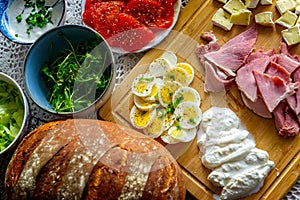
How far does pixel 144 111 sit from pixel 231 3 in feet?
2.79

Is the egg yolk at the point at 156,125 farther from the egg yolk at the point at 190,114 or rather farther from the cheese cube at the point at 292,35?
the cheese cube at the point at 292,35

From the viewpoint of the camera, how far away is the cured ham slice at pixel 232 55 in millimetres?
3492

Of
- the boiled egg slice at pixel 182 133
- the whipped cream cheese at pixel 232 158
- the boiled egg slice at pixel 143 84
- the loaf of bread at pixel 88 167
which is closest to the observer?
the loaf of bread at pixel 88 167

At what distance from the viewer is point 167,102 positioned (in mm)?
3467

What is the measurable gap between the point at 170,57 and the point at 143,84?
244mm

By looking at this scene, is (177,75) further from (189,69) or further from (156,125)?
(156,125)

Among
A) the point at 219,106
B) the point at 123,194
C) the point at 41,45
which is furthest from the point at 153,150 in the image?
the point at 41,45

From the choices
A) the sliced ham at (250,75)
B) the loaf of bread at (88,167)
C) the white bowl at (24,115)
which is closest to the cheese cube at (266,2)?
the sliced ham at (250,75)

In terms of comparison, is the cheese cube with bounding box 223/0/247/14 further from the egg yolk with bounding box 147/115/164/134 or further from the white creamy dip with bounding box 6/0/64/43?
the white creamy dip with bounding box 6/0/64/43

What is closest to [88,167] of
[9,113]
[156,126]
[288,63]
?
[156,126]

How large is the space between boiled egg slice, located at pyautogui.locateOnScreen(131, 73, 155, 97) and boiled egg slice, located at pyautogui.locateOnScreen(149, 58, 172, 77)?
4cm

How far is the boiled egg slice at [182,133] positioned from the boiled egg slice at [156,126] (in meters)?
0.06

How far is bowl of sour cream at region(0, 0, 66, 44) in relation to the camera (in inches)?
146

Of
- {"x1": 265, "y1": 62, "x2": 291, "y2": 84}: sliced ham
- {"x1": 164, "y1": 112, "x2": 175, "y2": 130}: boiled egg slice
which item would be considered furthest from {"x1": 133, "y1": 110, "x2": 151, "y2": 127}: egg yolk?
{"x1": 265, "y1": 62, "x2": 291, "y2": 84}: sliced ham
